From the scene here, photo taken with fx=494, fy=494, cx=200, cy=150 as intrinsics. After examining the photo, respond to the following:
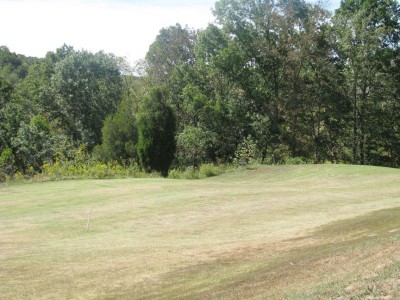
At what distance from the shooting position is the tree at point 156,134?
42781mm

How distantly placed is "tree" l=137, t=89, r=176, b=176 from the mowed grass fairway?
1279cm

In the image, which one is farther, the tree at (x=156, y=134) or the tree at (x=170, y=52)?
the tree at (x=170, y=52)

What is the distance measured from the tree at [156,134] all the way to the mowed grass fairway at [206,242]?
1279 centimetres

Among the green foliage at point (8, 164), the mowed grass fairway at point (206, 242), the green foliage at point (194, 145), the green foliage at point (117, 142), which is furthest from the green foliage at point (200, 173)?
the green foliage at point (8, 164)

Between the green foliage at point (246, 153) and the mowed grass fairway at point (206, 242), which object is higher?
the green foliage at point (246, 153)

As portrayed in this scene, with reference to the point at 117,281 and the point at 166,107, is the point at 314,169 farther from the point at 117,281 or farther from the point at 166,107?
the point at 117,281

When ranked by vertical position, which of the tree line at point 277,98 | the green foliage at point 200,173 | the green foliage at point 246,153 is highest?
the tree line at point 277,98

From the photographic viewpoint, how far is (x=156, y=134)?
4316 centimetres

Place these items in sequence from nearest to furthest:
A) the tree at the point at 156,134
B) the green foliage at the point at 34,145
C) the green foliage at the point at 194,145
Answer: the tree at the point at 156,134 → the green foliage at the point at 194,145 → the green foliage at the point at 34,145

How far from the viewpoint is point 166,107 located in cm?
4434

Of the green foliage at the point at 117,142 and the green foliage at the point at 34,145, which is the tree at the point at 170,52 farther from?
the green foliage at the point at 34,145

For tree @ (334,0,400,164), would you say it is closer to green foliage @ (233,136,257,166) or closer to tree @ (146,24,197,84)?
green foliage @ (233,136,257,166)

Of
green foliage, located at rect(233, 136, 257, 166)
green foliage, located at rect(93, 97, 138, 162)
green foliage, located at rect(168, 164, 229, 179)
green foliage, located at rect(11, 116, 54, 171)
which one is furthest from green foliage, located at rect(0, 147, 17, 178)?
green foliage, located at rect(233, 136, 257, 166)

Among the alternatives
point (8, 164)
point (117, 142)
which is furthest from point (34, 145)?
point (117, 142)
